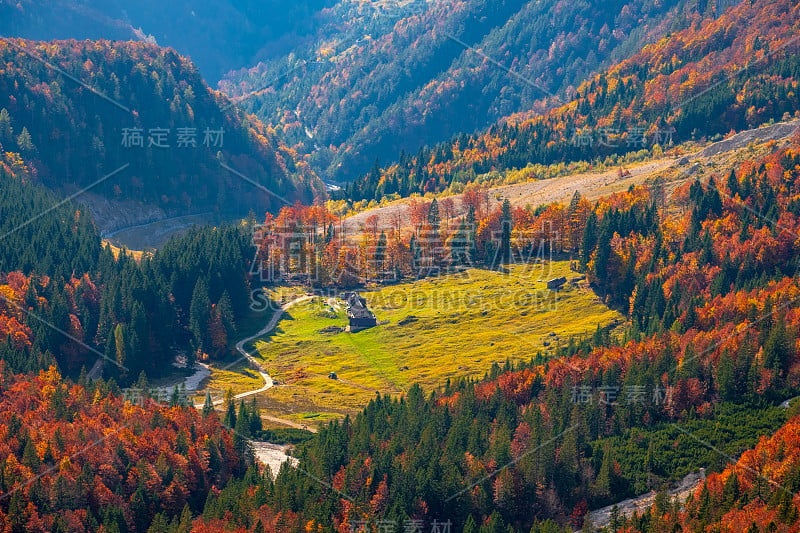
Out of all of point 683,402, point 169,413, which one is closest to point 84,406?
point 169,413

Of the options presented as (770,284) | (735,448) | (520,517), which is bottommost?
(520,517)

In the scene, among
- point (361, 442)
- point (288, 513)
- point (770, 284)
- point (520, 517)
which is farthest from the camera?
point (770, 284)

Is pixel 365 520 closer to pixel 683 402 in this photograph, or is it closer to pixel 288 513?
pixel 288 513

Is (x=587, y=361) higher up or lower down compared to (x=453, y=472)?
higher up

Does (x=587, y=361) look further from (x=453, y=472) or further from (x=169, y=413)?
(x=169, y=413)

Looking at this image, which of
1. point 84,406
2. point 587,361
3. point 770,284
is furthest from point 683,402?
point 84,406

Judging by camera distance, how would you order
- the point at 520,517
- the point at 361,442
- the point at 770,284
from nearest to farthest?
the point at 520,517 < the point at 361,442 < the point at 770,284

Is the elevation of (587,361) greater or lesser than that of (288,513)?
greater

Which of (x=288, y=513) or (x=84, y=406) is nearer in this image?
(x=288, y=513)

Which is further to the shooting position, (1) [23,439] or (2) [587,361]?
(2) [587,361]
